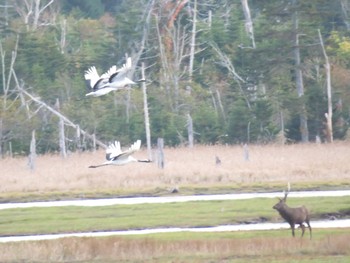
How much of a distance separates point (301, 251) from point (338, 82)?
1269 inches

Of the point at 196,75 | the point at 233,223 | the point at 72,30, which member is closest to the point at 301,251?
the point at 233,223

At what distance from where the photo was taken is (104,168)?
1575 inches

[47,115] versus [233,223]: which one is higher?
[47,115]

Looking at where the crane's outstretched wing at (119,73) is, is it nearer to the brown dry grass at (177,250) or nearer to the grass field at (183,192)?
the grass field at (183,192)

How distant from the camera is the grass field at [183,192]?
20375 millimetres

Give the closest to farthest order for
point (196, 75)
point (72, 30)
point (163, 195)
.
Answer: point (163, 195)
point (196, 75)
point (72, 30)

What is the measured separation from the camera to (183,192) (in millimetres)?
33500

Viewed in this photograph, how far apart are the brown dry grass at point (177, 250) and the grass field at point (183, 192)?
2 centimetres

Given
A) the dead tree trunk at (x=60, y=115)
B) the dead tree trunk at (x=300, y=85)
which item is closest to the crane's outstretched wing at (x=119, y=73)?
the dead tree trunk at (x=60, y=115)

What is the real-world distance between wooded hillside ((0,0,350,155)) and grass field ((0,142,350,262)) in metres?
4.09

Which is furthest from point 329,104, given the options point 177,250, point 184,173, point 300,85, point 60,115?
point 177,250

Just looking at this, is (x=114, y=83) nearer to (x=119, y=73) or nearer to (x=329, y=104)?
(x=119, y=73)

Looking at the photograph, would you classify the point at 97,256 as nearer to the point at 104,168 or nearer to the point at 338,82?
the point at 104,168

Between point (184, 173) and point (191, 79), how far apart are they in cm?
2032
